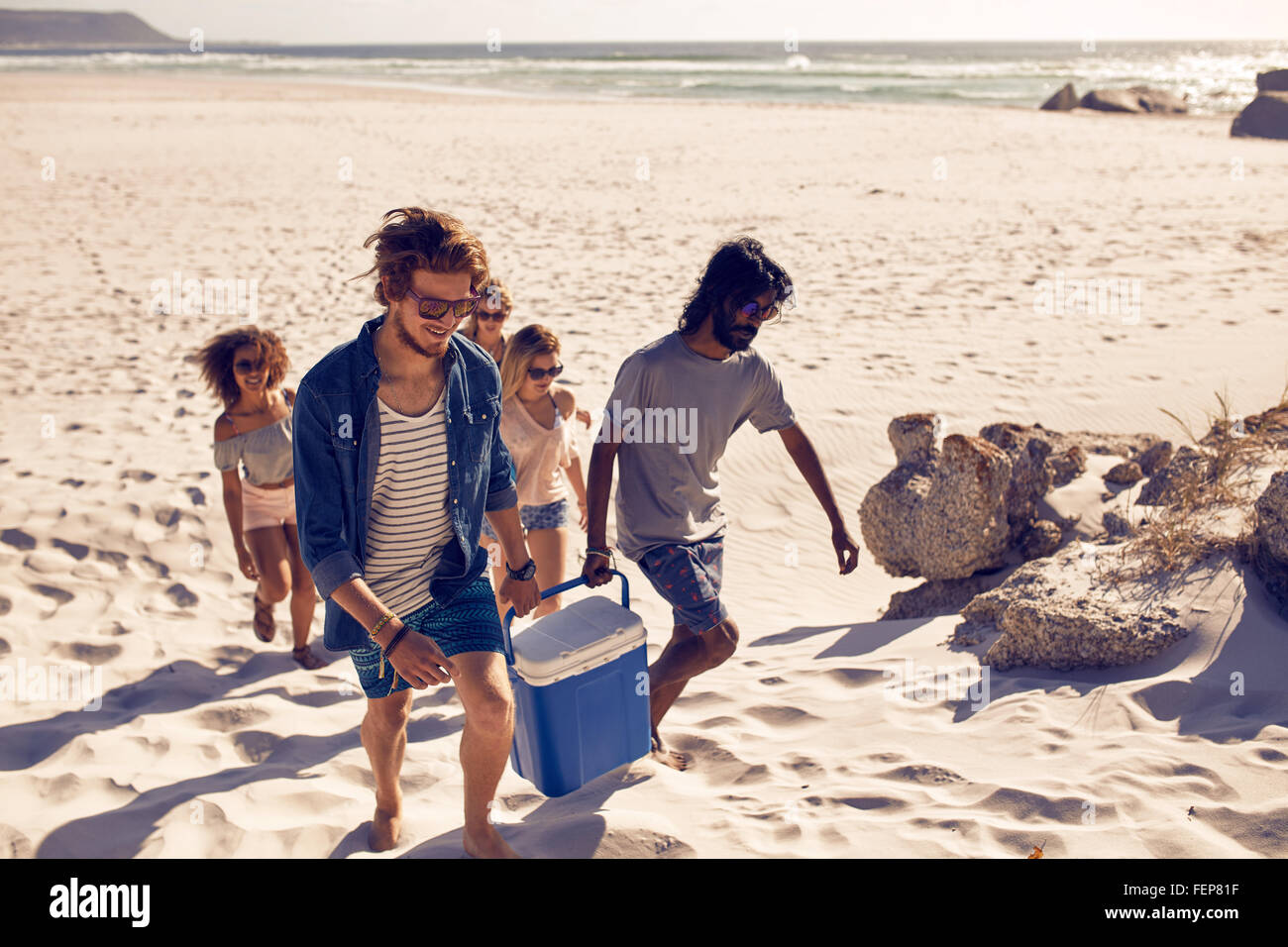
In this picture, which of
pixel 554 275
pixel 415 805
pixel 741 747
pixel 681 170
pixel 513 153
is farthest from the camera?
pixel 513 153

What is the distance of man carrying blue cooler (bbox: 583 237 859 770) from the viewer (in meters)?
3.06

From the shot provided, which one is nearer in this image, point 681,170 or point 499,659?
point 499,659

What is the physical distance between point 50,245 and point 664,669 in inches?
445

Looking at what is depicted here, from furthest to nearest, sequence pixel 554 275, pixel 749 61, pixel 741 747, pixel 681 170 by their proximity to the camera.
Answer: pixel 749 61 → pixel 681 170 → pixel 554 275 → pixel 741 747

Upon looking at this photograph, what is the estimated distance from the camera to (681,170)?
17.5 meters

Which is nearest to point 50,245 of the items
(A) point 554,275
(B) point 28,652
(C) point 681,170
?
(A) point 554,275

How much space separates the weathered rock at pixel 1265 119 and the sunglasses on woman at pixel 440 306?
85.6 feet

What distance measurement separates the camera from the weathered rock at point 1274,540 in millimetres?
3656

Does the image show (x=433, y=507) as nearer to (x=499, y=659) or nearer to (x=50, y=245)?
(x=499, y=659)

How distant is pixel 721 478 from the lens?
6449mm
